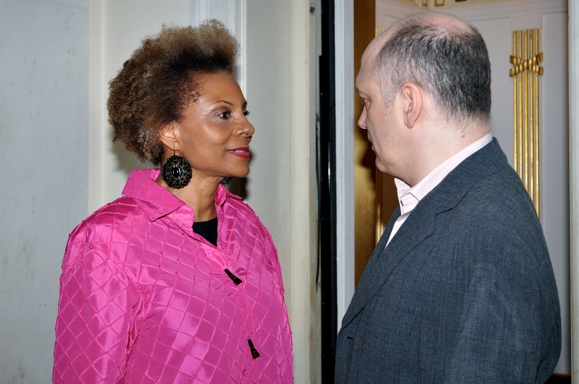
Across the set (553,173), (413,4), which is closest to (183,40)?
(413,4)

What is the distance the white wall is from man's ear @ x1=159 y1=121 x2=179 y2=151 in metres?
0.70

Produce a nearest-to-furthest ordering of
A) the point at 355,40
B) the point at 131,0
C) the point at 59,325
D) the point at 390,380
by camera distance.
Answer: the point at 390,380 < the point at 59,325 < the point at 131,0 < the point at 355,40

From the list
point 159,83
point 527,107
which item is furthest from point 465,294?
point 527,107

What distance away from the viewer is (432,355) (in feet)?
3.25

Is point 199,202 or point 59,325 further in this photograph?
point 199,202

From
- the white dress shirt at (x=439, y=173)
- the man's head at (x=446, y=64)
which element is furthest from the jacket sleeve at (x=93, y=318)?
the man's head at (x=446, y=64)

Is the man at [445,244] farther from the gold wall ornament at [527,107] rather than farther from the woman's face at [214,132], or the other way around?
the gold wall ornament at [527,107]

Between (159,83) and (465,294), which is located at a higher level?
(159,83)

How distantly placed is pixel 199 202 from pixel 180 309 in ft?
0.98

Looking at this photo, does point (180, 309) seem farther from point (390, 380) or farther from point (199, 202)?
point (390, 380)

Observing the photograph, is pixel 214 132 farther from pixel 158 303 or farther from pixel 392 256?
pixel 392 256

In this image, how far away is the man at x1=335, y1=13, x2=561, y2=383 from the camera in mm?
930

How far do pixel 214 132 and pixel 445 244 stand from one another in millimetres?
710

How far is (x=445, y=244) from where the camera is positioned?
3.32ft
